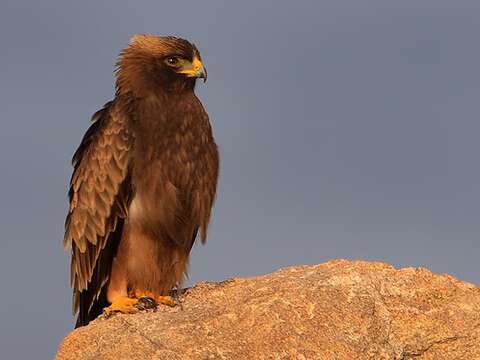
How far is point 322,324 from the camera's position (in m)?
7.31

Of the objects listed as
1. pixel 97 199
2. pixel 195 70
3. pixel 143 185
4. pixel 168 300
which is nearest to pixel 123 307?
pixel 168 300

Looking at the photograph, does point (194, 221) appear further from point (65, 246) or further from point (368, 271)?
point (368, 271)

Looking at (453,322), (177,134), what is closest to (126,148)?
(177,134)

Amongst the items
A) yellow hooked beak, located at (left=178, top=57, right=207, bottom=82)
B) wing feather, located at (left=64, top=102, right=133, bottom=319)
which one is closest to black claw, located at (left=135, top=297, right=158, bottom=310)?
wing feather, located at (left=64, top=102, right=133, bottom=319)

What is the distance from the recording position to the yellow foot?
891cm

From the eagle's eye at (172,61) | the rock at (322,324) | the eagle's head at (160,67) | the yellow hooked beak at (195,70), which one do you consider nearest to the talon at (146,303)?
the rock at (322,324)

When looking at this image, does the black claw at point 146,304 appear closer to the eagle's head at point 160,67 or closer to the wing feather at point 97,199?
the wing feather at point 97,199

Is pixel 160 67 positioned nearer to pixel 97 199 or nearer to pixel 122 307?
pixel 97 199

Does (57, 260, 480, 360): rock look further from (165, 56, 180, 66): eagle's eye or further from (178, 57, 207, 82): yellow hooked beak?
(165, 56, 180, 66): eagle's eye

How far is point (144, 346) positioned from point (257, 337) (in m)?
0.96

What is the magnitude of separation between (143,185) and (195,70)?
5.48 ft

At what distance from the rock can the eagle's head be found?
3.42 m

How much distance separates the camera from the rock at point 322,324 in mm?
7168

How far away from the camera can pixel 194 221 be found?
1041 cm
